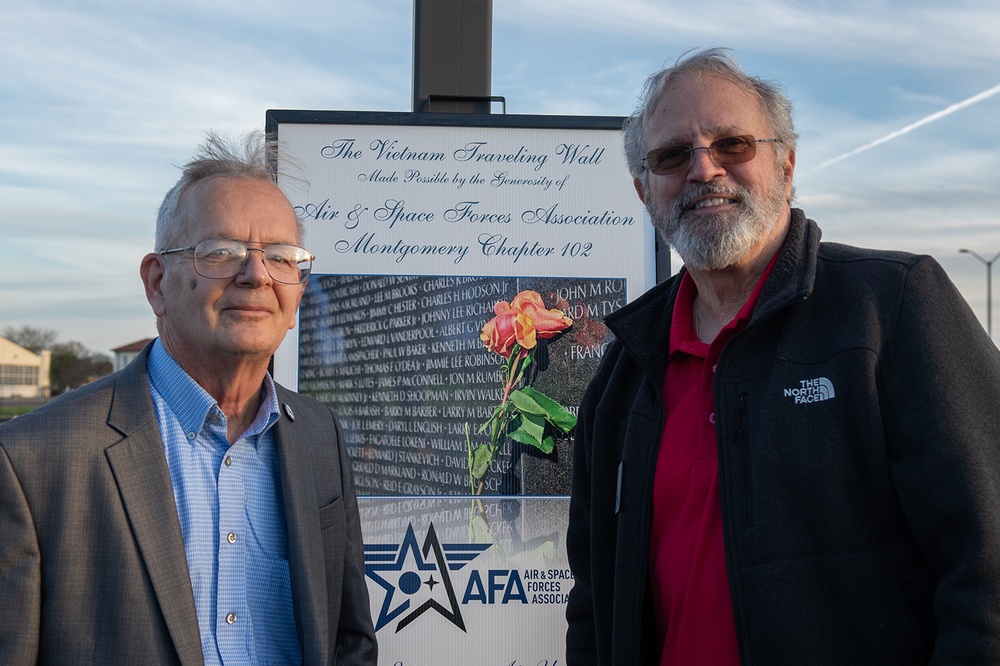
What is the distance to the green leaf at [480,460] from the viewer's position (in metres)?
2.76

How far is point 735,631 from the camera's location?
64.7 inches

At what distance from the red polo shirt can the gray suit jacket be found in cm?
71

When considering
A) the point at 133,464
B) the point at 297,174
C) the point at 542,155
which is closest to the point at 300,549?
the point at 133,464

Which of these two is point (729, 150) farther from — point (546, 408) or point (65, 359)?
point (65, 359)

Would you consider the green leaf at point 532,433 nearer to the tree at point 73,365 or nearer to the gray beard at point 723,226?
the gray beard at point 723,226

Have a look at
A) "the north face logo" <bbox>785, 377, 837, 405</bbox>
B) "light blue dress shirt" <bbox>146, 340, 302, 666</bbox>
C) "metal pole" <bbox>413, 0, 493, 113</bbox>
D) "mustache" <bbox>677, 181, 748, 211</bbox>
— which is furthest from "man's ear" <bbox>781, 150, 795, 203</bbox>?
"light blue dress shirt" <bbox>146, 340, 302, 666</bbox>

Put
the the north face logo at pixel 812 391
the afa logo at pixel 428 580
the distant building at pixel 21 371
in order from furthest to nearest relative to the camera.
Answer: the distant building at pixel 21 371, the afa logo at pixel 428 580, the the north face logo at pixel 812 391

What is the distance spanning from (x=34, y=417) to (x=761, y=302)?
56.1 inches

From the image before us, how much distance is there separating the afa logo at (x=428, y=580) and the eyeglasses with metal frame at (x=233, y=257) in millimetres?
1141

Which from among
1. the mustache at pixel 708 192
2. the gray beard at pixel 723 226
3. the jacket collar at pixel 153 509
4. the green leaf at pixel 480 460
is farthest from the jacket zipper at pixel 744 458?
the green leaf at pixel 480 460

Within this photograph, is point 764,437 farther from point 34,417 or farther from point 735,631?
point 34,417

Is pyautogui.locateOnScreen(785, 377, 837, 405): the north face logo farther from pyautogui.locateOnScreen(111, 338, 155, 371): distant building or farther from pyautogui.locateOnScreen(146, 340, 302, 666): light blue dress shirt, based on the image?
pyautogui.locateOnScreen(111, 338, 155, 371): distant building

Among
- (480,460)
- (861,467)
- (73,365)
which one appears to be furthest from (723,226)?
(73,365)

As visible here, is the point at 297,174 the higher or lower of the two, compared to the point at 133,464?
higher
